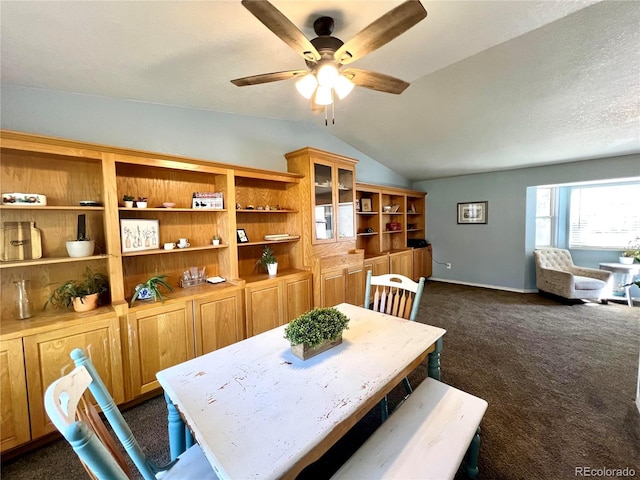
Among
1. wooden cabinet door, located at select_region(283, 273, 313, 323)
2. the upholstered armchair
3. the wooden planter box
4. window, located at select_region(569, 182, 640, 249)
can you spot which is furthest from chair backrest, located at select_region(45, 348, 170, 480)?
window, located at select_region(569, 182, 640, 249)

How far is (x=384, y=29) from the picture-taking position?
1160 mm

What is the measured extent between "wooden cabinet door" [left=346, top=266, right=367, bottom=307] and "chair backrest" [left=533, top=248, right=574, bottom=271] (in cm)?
323

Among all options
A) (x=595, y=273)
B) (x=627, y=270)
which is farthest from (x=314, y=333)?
(x=627, y=270)

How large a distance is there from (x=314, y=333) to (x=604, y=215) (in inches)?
252

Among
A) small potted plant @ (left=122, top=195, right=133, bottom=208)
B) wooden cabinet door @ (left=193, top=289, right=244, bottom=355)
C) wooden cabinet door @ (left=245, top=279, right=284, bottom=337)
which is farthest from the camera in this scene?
wooden cabinet door @ (left=245, top=279, right=284, bottom=337)

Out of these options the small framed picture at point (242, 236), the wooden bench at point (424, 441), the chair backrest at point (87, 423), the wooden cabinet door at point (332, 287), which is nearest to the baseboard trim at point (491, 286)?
the wooden cabinet door at point (332, 287)

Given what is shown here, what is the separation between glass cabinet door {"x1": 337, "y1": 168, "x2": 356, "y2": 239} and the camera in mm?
3600

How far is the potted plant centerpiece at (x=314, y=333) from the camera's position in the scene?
1.26 metres

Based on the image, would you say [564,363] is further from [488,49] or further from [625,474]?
[488,49]

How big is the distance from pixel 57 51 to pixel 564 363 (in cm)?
463

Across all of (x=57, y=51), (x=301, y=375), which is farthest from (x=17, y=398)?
(x=57, y=51)

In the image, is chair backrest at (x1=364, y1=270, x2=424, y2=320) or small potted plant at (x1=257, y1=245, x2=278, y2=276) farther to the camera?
small potted plant at (x1=257, y1=245, x2=278, y2=276)

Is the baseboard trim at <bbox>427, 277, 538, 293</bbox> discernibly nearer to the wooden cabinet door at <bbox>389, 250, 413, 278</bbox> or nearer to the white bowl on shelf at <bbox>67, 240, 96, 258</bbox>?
the wooden cabinet door at <bbox>389, 250, 413, 278</bbox>

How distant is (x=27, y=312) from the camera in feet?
5.80
